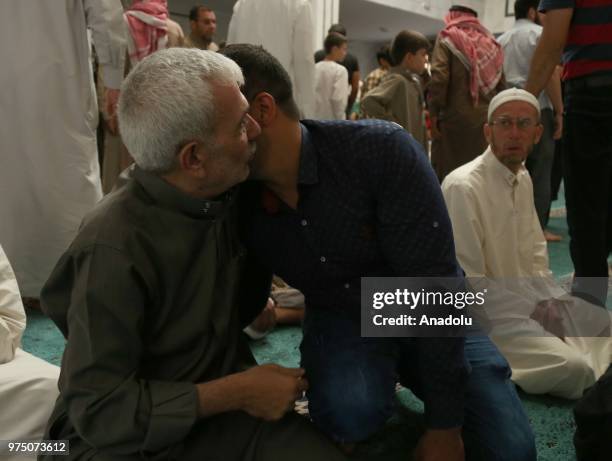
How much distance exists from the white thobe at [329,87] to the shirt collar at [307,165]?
4.08m

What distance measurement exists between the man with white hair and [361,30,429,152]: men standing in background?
2960 mm

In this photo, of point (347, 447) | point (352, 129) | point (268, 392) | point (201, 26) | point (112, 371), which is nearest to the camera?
point (112, 371)

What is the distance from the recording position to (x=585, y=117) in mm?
2207

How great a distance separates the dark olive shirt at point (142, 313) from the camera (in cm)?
108

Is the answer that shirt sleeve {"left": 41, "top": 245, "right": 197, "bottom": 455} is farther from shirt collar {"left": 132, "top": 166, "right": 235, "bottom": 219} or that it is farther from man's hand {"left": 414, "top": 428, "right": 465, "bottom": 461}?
man's hand {"left": 414, "top": 428, "right": 465, "bottom": 461}

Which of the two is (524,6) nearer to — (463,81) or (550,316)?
(463,81)

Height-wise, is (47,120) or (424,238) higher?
(424,238)

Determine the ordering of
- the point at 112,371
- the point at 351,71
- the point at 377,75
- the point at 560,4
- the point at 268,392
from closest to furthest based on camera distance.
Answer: the point at 112,371
the point at 268,392
the point at 560,4
the point at 377,75
the point at 351,71

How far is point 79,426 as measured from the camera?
3.57 ft

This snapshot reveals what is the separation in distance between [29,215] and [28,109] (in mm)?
449

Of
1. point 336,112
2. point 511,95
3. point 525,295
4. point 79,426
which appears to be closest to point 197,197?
point 79,426

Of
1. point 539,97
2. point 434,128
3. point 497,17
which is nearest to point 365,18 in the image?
point 497,17

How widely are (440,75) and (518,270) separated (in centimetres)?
181

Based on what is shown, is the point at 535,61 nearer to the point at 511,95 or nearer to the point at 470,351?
the point at 511,95
